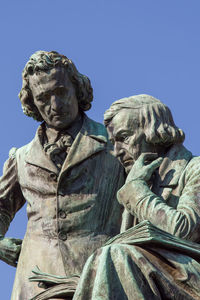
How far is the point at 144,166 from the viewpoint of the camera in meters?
13.6

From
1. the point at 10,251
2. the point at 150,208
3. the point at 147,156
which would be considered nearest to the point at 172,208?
the point at 150,208

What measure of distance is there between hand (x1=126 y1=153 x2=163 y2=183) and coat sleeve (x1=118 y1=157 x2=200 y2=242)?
0.09 m

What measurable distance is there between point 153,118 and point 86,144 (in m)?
1.51

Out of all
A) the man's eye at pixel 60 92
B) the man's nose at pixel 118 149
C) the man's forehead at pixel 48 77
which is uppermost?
the man's forehead at pixel 48 77

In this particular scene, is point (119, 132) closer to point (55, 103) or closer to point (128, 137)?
point (128, 137)

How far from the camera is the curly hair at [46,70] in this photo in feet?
49.8

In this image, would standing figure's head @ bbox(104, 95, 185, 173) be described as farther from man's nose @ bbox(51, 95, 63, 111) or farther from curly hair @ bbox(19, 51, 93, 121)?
curly hair @ bbox(19, 51, 93, 121)

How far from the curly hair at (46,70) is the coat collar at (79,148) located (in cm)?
23

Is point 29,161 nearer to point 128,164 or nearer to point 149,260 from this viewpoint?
point 128,164

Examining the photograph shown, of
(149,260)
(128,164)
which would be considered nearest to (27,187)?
(128,164)

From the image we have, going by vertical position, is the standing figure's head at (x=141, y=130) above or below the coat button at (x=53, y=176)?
above

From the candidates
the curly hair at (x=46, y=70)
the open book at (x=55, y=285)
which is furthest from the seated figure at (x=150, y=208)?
the curly hair at (x=46, y=70)

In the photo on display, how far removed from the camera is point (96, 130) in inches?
603

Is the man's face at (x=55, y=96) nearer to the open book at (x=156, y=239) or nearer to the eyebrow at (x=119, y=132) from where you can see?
the eyebrow at (x=119, y=132)
